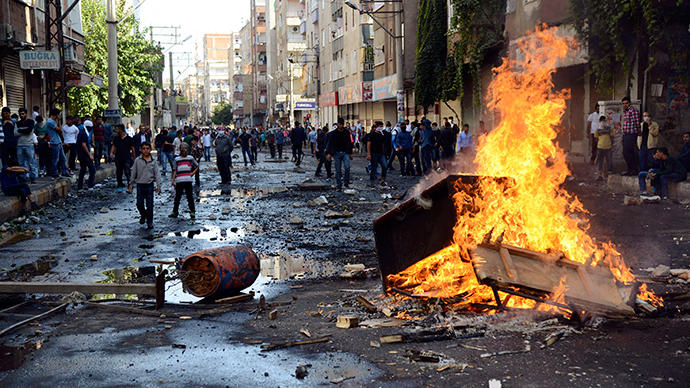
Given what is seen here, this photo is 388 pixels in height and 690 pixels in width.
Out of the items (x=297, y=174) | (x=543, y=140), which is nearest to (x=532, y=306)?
(x=543, y=140)

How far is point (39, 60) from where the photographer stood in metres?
20.9

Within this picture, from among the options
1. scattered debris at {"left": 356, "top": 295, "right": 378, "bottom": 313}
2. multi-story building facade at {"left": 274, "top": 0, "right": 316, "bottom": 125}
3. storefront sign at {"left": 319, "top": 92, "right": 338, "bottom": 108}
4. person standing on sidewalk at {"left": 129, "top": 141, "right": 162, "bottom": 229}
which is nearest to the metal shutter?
person standing on sidewalk at {"left": 129, "top": 141, "right": 162, "bottom": 229}

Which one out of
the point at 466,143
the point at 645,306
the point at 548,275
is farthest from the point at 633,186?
the point at 548,275

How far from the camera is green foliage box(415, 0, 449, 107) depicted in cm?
3156

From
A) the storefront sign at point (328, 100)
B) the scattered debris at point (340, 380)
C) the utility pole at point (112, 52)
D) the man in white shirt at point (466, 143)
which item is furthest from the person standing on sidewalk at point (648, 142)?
the storefront sign at point (328, 100)

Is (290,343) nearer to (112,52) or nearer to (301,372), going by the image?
(301,372)

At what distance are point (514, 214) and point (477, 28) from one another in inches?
822

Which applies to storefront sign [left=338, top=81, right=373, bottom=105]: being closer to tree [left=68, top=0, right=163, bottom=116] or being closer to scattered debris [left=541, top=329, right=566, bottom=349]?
tree [left=68, top=0, right=163, bottom=116]

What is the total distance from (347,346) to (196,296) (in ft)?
8.00

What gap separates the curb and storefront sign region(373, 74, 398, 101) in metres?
22.1

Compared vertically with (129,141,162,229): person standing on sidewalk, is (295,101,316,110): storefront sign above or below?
above

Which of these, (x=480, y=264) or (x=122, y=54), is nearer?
(x=480, y=264)

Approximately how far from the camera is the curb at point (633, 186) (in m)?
12.8

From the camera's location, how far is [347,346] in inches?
205
